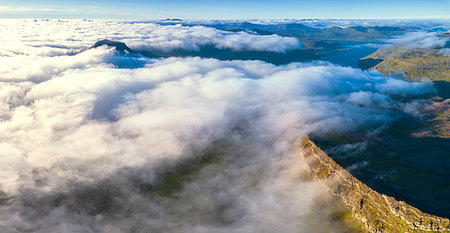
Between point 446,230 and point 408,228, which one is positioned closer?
point 446,230

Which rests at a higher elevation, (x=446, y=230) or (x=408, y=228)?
(x=446, y=230)

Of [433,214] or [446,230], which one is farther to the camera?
[433,214]
